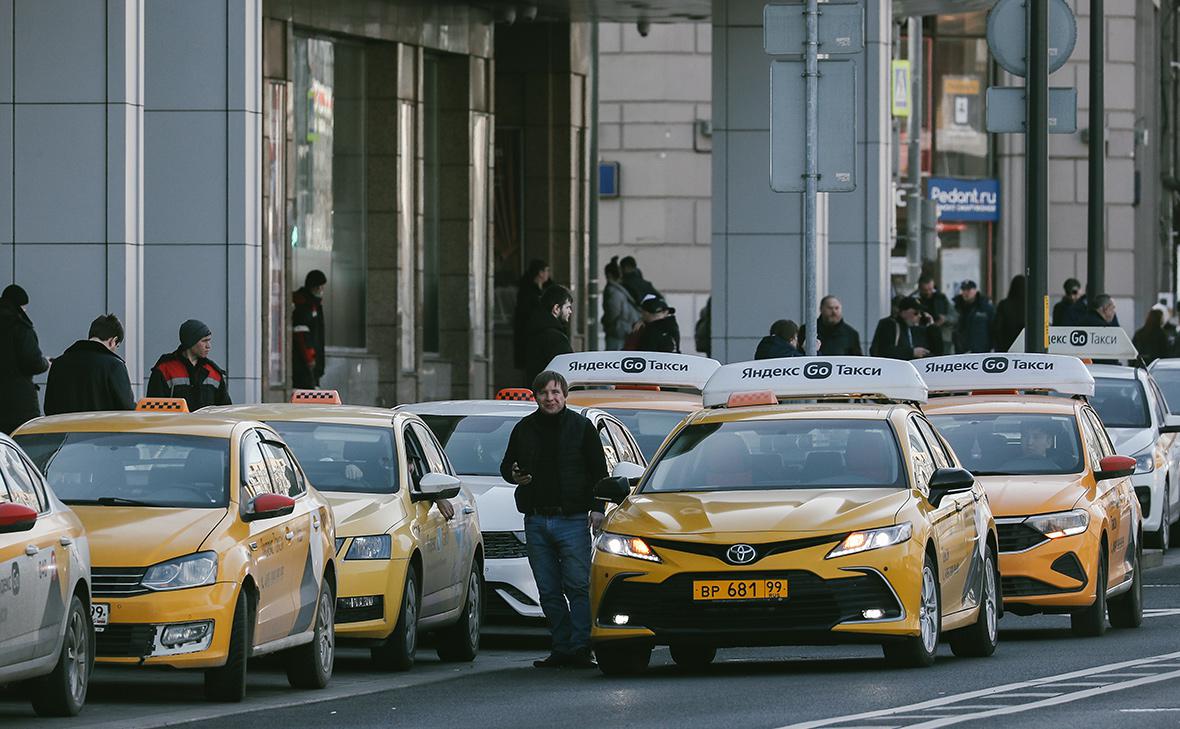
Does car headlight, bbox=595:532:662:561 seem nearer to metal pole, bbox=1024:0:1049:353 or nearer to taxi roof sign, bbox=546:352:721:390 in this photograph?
taxi roof sign, bbox=546:352:721:390

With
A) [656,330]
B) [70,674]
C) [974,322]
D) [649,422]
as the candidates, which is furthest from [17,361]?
[974,322]

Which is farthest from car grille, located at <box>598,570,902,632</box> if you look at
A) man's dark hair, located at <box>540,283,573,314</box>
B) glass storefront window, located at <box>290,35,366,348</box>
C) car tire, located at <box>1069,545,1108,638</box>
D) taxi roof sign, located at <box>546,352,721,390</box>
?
glass storefront window, located at <box>290,35,366,348</box>

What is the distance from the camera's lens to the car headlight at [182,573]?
12977 mm

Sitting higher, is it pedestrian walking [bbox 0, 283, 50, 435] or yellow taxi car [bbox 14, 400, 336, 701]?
pedestrian walking [bbox 0, 283, 50, 435]

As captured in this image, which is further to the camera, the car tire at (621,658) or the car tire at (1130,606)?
the car tire at (1130,606)

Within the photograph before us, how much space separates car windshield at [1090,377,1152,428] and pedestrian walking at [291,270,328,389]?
797 cm

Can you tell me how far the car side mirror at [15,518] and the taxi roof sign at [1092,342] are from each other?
17425 mm

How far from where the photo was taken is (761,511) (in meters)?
14.2

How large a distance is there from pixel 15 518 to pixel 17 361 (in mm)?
7705

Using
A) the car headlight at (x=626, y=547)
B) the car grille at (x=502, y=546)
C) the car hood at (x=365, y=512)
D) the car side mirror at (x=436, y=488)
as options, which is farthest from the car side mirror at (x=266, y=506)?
the car grille at (x=502, y=546)

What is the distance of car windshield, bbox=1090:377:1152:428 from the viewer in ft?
79.5

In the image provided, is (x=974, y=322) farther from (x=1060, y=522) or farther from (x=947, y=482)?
(x=947, y=482)

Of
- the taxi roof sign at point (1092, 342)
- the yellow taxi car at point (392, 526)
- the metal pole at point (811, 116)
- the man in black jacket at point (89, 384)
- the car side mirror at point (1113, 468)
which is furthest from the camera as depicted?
the taxi roof sign at point (1092, 342)

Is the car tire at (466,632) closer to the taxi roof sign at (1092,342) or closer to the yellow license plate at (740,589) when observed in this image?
the yellow license plate at (740,589)
